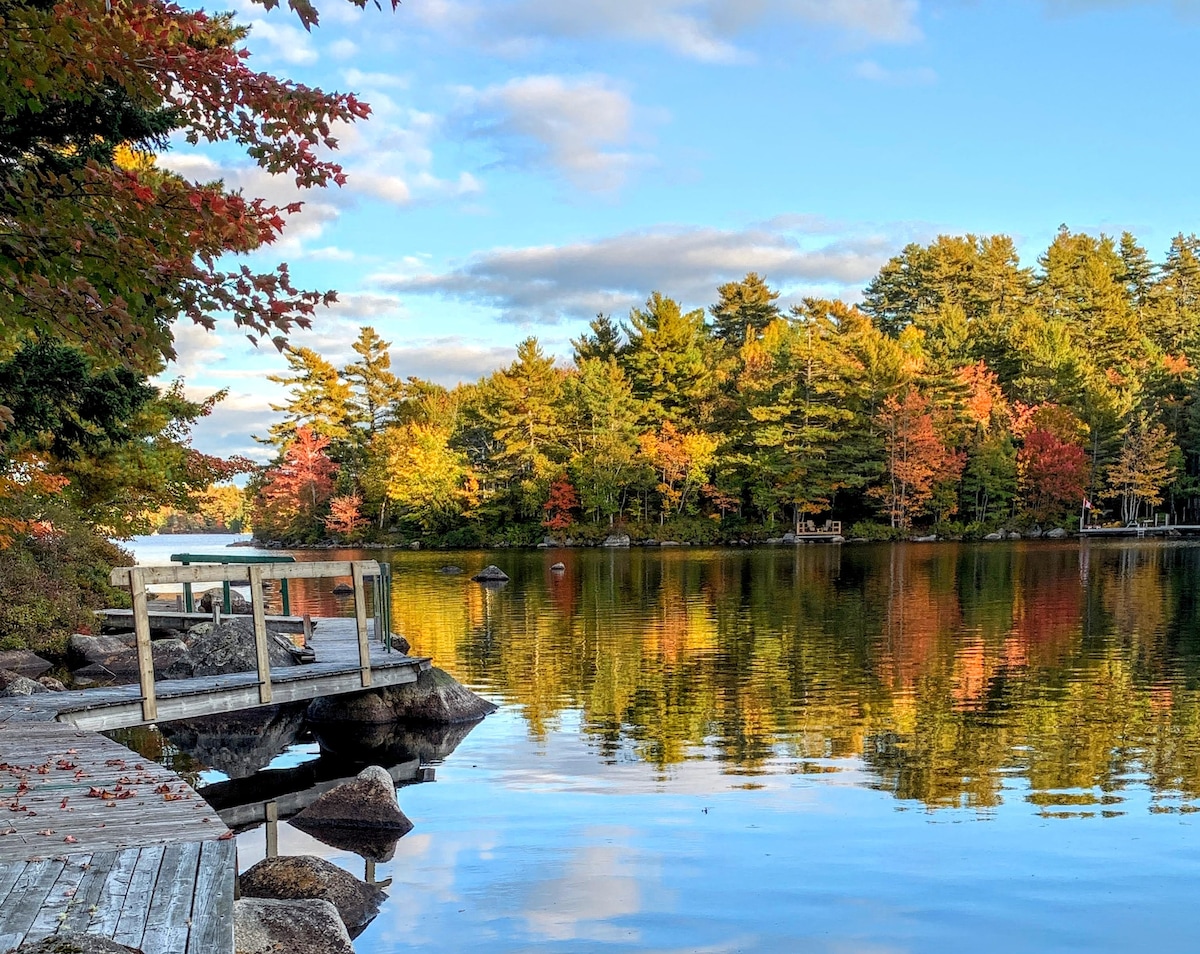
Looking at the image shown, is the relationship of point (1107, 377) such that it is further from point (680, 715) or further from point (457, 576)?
point (680, 715)

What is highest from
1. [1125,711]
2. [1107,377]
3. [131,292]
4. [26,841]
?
[1107,377]

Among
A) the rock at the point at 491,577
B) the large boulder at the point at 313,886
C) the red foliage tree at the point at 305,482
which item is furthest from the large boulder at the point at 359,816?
the red foliage tree at the point at 305,482

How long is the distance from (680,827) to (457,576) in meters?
31.3

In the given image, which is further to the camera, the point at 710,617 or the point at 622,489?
the point at 622,489

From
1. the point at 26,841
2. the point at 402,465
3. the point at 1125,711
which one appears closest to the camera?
the point at 26,841

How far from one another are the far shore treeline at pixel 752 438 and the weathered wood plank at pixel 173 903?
5573cm

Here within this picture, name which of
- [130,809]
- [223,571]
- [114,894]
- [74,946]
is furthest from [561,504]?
[74,946]

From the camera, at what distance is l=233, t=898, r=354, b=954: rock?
6016 millimetres

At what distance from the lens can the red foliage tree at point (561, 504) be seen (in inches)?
2499

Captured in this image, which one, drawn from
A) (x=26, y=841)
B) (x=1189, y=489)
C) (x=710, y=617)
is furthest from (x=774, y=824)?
(x=1189, y=489)

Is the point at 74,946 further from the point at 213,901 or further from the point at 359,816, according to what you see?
the point at 359,816

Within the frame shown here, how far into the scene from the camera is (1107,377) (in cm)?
6750

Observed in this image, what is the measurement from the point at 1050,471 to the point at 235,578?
5881cm

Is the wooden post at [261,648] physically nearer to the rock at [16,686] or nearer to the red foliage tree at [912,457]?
the rock at [16,686]
